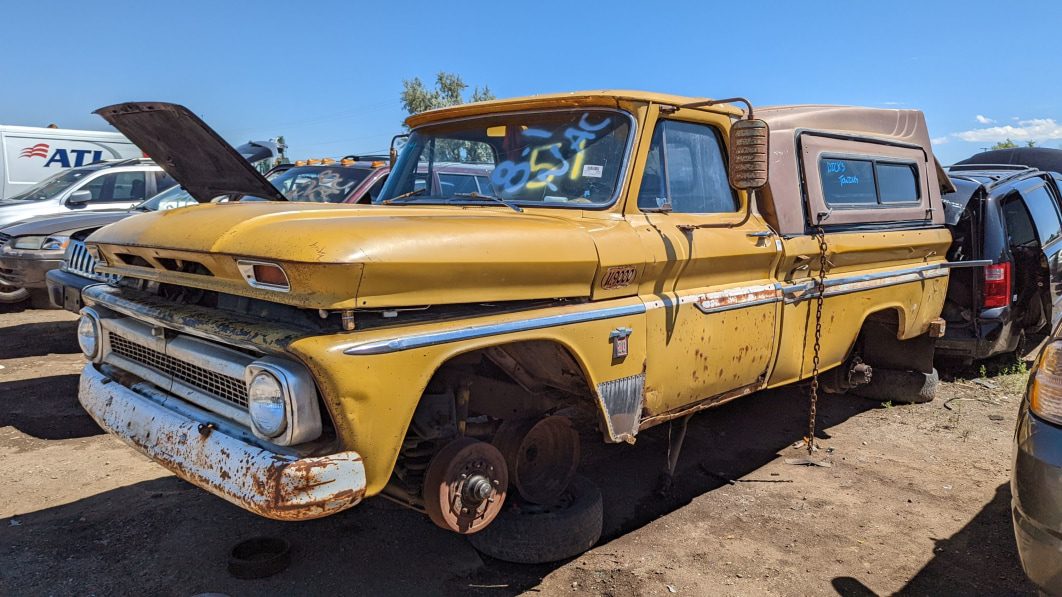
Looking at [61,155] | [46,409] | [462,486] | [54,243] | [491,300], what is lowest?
[46,409]

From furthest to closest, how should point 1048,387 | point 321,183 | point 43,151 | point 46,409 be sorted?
point 43,151
point 321,183
point 46,409
point 1048,387

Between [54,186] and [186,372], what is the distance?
28.5 feet

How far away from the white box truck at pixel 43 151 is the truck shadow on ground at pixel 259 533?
11.0 metres

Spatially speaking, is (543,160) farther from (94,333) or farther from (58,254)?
(58,254)

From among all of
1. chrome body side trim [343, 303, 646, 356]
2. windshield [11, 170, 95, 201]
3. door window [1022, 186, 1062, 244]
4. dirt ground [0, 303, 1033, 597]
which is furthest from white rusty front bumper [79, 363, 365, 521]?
windshield [11, 170, 95, 201]

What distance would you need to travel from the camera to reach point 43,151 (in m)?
13.0

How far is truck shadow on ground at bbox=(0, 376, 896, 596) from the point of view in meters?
2.98

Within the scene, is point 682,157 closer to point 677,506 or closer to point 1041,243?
point 677,506

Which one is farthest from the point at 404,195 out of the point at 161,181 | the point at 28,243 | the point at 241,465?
the point at 161,181

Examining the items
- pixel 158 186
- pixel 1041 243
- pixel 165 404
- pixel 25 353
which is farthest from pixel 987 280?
pixel 158 186

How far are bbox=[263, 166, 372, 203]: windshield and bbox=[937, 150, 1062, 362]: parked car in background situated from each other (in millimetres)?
5108

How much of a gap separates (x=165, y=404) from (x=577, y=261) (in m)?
1.65

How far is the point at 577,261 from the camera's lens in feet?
8.95

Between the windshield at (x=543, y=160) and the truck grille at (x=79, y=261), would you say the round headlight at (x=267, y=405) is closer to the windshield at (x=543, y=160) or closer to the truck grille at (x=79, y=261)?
the windshield at (x=543, y=160)
